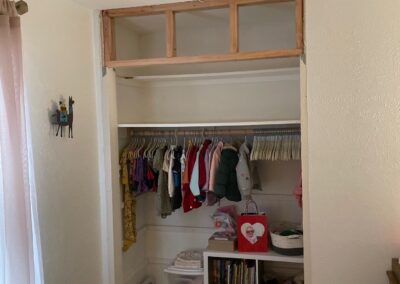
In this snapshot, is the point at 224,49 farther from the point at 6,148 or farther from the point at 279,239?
the point at 6,148

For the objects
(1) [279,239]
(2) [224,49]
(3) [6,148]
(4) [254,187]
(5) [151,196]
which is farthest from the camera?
(5) [151,196]

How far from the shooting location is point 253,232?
2.96m

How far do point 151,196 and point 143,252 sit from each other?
1.73 feet

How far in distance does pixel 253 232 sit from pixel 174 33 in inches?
62.3

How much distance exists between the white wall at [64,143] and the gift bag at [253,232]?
1.08 m

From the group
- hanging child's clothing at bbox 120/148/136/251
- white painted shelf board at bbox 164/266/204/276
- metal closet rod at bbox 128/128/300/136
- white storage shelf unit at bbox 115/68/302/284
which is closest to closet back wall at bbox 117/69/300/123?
white storage shelf unit at bbox 115/68/302/284

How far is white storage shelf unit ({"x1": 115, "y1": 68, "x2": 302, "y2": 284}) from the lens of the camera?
10.5ft

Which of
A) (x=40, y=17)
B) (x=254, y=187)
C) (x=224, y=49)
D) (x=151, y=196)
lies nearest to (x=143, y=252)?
(x=151, y=196)

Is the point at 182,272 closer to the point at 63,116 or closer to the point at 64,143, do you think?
the point at 64,143

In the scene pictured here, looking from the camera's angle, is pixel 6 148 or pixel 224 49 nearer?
pixel 6 148

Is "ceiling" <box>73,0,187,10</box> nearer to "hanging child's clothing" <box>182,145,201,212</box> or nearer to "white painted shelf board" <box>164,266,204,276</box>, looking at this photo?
"hanging child's clothing" <box>182,145,201,212</box>

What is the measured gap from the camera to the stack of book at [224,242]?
302cm

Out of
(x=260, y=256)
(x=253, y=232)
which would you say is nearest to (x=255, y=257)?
(x=260, y=256)

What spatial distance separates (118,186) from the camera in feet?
9.58
